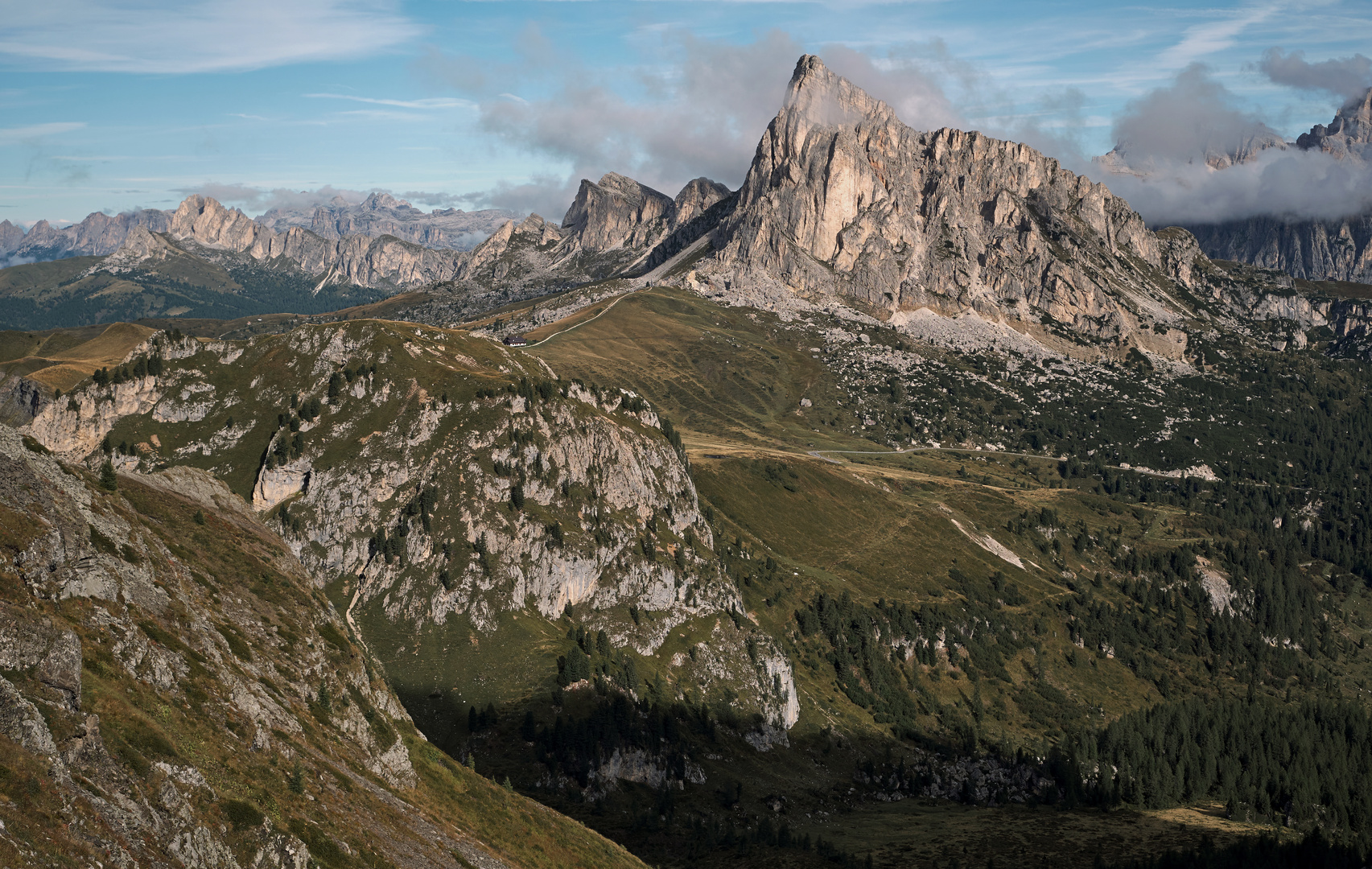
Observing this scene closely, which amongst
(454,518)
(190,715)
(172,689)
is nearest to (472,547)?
(454,518)

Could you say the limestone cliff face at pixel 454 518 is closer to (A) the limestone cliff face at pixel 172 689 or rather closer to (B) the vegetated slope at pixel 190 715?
(B) the vegetated slope at pixel 190 715

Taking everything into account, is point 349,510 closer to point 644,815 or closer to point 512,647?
Result: point 512,647

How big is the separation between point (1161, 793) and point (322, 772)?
182 metres

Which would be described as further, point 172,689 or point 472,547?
point 472,547

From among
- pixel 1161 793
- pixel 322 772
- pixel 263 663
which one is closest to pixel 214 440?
pixel 263 663

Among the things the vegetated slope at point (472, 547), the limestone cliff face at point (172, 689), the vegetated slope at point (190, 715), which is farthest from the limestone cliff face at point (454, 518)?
the limestone cliff face at point (172, 689)

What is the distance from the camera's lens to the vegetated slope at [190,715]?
41.2 m

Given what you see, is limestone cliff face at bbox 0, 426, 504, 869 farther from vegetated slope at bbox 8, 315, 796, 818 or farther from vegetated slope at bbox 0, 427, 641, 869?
vegetated slope at bbox 8, 315, 796, 818

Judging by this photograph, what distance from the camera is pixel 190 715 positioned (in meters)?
54.8

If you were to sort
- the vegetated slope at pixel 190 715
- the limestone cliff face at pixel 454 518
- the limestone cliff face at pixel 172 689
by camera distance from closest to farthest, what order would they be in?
the vegetated slope at pixel 190 715, the limestone cliff face at pixel 172 689, the limestone cliff face at pixel 454 518

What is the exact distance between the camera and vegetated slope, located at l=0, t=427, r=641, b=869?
135ft

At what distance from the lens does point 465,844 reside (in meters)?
71.7

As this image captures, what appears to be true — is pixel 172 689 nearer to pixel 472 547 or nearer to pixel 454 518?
pixel 472 547

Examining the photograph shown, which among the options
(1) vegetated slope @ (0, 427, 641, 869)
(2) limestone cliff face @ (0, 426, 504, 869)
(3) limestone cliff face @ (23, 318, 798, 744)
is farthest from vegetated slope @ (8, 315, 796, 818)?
(2) limestone cliff face @ (0, 426, 504, 869)
